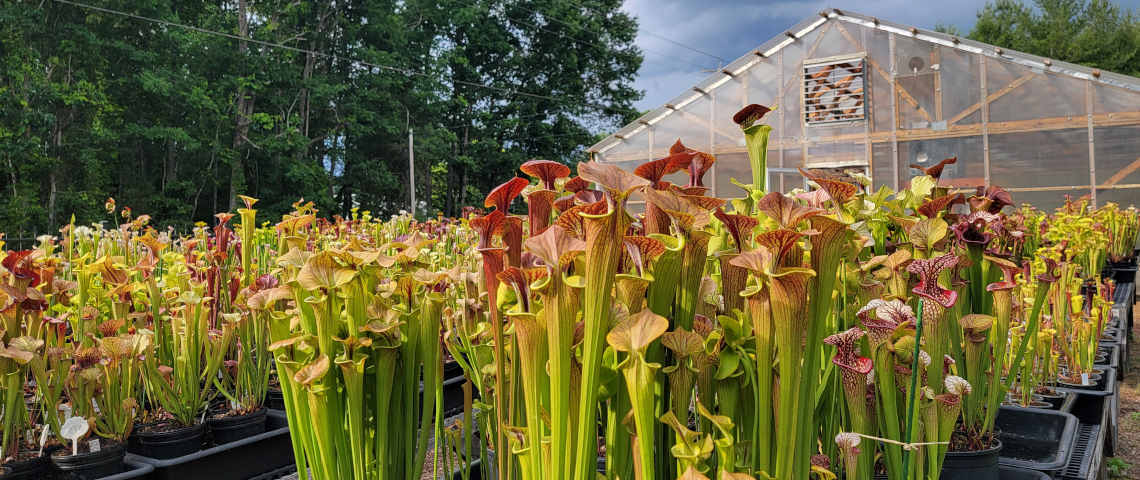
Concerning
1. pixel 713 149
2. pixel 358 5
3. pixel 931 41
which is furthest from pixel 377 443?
pixel 358 5

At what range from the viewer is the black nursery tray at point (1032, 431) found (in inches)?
61.7

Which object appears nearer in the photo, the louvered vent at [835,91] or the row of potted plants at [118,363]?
the row of potted plants at [118,363]

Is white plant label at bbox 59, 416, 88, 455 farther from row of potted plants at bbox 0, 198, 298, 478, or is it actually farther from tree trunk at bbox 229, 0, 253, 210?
tree trunk at bbox 229, 0, 253, 210

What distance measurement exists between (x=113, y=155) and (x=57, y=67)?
2137 millimetres

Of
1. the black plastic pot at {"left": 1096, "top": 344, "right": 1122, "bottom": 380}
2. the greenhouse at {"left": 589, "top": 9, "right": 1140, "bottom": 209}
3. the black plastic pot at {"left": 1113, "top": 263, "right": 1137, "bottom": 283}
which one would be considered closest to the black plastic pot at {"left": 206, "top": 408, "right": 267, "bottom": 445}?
the black plastic pot at {"left": 1096, "top": 344, "right": 1122, "bottom": 380}

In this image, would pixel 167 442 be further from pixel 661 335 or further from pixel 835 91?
pixel 835 91

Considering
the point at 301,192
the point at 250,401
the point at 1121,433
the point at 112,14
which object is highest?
the point at 112,14

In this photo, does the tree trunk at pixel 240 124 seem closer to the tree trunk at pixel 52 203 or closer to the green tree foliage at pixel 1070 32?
the tree trunk at pixel 52 203

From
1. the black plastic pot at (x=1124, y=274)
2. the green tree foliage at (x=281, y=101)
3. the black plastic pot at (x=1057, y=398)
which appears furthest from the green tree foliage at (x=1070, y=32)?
the black plastic pot at (x=1057, y=398)

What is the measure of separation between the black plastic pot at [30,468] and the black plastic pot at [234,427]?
1.31 ft

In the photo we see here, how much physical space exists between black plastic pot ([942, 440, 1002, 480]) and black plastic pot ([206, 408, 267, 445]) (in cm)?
188

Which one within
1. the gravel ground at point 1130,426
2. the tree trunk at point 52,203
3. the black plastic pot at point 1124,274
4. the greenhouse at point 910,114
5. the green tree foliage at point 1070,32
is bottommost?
the gravel ground at point 1130,426

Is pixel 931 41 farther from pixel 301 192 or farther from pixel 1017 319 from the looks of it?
pixel 301 192

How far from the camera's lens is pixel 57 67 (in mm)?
13945
